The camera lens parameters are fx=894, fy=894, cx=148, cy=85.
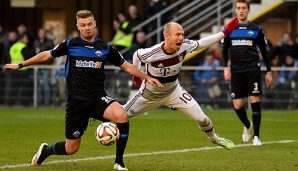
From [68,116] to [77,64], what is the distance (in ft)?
2.23

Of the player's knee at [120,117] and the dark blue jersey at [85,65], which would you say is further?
the dark blue jersey at [85,65]

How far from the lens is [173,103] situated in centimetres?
1295

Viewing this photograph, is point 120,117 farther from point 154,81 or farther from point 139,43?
point 139,43

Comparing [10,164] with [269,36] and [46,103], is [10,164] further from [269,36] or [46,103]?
[269,36]

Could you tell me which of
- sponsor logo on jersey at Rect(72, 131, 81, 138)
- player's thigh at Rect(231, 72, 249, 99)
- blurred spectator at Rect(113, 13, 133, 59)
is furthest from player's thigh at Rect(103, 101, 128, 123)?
blurred spectator at Rect(113, 13, 133, 59)

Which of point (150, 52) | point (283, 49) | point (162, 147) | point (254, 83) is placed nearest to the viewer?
point (150, 52)

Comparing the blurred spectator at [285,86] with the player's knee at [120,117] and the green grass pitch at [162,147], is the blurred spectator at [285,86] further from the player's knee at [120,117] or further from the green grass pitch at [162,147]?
the player's knee at [120,117]

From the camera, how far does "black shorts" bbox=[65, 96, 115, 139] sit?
11.4 meters

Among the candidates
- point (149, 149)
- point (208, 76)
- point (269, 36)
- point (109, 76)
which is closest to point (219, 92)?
point (208, 76)

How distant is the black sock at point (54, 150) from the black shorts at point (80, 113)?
0.22 meters

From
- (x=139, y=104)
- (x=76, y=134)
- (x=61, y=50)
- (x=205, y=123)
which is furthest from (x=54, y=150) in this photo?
(x=205, y=123)

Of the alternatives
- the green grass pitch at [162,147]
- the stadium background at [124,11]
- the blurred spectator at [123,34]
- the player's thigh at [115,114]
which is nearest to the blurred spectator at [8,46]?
the stadium background at [124,11]

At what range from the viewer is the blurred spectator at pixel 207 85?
2542cm

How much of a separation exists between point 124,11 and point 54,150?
22.2m
